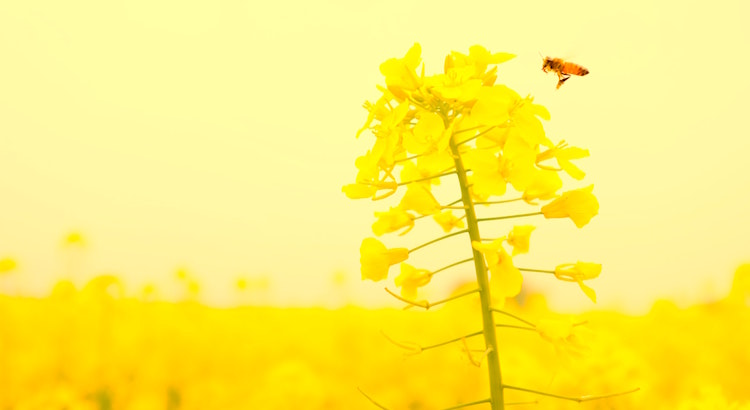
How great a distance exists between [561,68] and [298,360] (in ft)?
8.79

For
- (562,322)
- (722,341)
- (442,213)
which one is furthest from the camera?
(722,341)

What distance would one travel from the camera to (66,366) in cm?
429

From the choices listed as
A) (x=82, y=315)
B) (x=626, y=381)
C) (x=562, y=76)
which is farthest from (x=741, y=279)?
(x=82, y=315)

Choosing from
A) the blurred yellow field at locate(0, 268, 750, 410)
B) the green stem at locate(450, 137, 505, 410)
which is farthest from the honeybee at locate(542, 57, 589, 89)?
the blurred yellow field at locate(0, 268, 750, 410)

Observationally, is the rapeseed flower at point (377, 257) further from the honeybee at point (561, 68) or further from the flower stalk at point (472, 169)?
the honeybee at point (561, 68)

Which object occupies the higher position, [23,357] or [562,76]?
[562,76]

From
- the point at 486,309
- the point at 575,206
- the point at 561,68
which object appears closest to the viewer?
the point at 486,309

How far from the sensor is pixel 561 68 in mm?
2383

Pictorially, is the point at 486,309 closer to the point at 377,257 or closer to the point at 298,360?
the point at 377,257

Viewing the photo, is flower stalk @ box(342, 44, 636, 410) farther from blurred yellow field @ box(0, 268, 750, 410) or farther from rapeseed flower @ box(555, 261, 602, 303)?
blurred yellow field @ box(0, 268, 750, 410)

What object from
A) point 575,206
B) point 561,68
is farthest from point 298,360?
point 575,206

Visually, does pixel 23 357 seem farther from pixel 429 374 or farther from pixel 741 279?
pixel 741 279

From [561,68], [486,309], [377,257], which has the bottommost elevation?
[486,309]

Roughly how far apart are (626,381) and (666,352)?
72.7 inches
